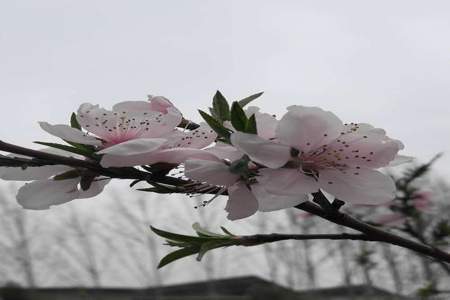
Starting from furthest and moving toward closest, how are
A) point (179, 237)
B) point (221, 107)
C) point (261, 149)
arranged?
point (179, 237)
point (221, 107)
point (261, 149)

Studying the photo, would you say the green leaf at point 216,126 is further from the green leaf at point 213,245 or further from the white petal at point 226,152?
the green leaf at point 213,245

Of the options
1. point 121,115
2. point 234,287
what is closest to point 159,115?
point 121,115

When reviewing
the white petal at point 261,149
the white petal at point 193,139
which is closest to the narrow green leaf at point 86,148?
the white petal at point 193,139

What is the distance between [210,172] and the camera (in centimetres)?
66

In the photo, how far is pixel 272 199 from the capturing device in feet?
2.32

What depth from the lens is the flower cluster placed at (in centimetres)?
67

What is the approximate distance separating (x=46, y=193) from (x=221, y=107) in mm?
269

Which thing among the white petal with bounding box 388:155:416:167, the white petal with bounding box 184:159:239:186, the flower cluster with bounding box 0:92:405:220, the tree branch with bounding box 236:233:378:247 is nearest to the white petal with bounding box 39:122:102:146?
the flower cluster with bounding box 0:92:405:220

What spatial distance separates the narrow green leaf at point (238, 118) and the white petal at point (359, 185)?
0.39 ft

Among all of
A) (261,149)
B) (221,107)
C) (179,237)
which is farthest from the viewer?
(179,237)

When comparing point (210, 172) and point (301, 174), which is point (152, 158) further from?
point (301, 174)

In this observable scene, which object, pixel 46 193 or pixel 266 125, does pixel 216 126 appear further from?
pixel 46 193

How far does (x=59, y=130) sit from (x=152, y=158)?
132 mm

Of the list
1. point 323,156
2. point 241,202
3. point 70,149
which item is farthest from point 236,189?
point 70,149
